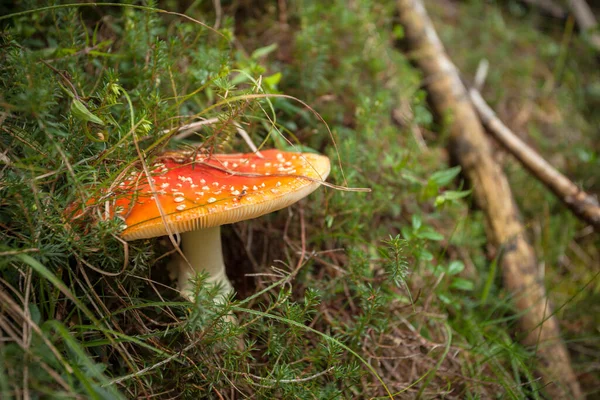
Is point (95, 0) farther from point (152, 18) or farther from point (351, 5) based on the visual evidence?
point (351, 5)

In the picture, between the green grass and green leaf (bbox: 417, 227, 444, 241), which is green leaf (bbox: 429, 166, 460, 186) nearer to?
the green grass

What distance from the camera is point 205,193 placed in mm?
1561

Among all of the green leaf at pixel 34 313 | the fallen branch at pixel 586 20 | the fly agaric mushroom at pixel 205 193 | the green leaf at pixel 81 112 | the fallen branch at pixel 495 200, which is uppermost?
the green leaf at pixel 81 112

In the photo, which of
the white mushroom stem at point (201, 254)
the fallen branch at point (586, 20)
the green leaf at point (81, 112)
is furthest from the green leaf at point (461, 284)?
the fallen branch at point (586, 20)

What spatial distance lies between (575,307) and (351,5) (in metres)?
2.74

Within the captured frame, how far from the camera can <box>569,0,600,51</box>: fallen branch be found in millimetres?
4656

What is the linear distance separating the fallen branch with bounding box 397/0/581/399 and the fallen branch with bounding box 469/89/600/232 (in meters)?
0.14

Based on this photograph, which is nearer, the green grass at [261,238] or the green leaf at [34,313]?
the green leaf at [34,313]

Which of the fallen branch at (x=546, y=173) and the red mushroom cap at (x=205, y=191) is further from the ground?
the red mushroom cap at (x=205, y=191)

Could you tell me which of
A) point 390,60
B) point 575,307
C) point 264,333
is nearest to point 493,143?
point 390,60

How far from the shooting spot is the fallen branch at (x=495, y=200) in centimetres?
246

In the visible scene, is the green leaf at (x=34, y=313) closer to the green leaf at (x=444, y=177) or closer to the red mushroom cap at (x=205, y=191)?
the red mushroom cap at (x=205, y=191)

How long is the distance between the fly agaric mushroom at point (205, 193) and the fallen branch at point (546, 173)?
2.08m

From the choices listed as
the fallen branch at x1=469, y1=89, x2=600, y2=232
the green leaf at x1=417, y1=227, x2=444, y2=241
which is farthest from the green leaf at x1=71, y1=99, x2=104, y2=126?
the fallen branch at x1=469, y1=89, x2=600, y2=232
